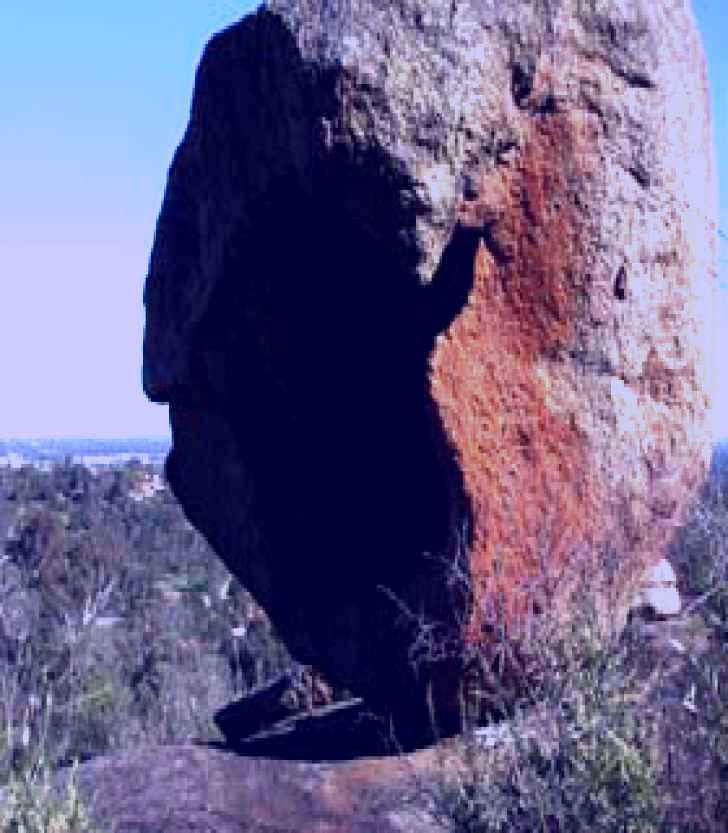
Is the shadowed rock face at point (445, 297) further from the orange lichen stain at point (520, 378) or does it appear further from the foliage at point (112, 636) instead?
the foliage at point (112, 636)

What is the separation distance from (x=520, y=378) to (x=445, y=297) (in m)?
0.44

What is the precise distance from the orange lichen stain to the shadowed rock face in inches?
0.4

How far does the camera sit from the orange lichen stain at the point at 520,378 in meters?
7.12

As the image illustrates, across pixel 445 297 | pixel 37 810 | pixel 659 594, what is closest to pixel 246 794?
pixel 37 810

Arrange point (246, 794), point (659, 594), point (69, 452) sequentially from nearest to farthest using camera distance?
point (246, 794), point (659, 594), point (69, 452)

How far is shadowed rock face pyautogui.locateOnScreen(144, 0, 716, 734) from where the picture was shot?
6746 mm

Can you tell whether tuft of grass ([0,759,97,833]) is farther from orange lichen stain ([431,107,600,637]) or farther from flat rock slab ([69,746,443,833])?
orange lichen stain ([431,107,600,637])

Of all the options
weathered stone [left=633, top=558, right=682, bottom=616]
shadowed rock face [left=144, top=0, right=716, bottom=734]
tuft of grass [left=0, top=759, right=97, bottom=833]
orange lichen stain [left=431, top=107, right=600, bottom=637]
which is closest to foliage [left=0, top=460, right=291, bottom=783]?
tuft of grass [left=0, top=759, right=97, bottom=833]

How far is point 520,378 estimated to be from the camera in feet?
23.9

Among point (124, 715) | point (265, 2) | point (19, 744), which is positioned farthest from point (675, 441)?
point (124, 715)

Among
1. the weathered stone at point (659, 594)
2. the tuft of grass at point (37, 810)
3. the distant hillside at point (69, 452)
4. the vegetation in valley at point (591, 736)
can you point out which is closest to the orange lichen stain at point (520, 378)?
the vegetation in valley at point (591, 736)

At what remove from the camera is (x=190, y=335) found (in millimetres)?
8500

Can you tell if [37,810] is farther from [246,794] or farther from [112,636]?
[112,636]

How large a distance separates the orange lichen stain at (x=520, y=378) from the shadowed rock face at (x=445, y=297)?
0.04 feet
